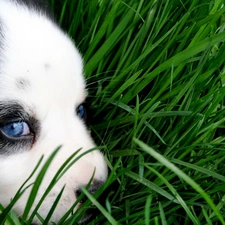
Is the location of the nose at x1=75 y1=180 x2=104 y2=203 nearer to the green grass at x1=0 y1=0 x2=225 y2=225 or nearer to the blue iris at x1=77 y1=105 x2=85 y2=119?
the green grass at x1=0 y1=0 x2=225 y2=225

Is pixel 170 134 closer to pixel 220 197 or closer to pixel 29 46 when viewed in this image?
pixel 220 197

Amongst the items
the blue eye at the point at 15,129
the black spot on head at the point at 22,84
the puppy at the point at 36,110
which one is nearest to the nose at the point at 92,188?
the puppy at the point at 36,110

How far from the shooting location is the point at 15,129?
202cm

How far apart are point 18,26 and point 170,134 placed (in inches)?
31.8

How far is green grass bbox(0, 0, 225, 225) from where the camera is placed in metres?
2.08

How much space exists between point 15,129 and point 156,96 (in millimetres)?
655

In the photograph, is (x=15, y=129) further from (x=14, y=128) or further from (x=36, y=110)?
(x=36, y=110)

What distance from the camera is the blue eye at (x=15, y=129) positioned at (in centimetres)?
200

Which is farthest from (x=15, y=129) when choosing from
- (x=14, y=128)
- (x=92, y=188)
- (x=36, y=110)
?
(x=92, y=188)

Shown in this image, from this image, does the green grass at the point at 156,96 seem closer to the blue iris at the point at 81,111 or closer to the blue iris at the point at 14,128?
the blue iris at the point at 81,111

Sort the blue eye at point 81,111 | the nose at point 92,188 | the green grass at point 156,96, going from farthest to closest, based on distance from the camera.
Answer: the blue eye at point 81,111 → the green grass at point 156,96 → the nose at point 92,188

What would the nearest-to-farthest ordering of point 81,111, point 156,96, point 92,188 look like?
point 92,188, point 156,96, point 81,111

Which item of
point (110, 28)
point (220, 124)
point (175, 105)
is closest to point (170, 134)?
point (175, 105)

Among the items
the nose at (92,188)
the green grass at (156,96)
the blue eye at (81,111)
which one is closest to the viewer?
the nose at (92,188)
